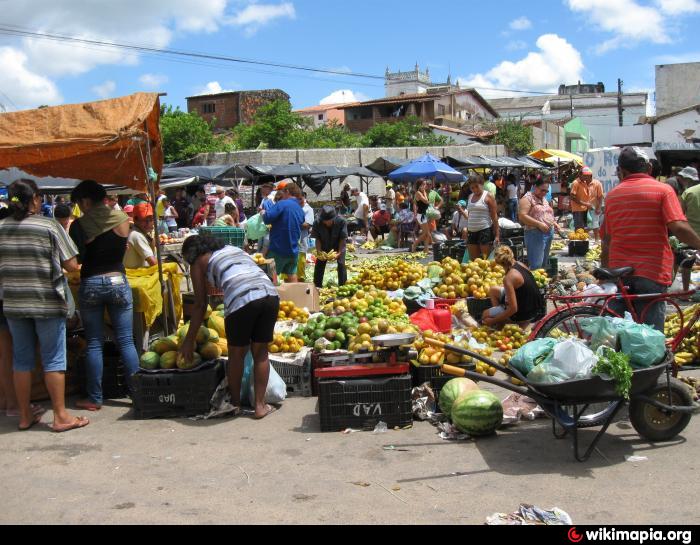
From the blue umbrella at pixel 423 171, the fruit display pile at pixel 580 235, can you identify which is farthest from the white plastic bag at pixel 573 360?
the blue umbrella at pixel 423 171

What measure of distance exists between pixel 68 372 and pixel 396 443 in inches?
133

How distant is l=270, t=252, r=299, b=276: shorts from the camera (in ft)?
34.2

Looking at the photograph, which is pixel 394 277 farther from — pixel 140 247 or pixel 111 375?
pixel 111 375

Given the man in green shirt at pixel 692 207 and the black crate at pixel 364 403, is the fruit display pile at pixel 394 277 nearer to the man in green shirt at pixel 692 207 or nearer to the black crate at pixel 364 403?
the man in green shirt at pixel 692 207

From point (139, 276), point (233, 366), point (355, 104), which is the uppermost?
point (355, 104)

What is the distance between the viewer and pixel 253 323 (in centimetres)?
586

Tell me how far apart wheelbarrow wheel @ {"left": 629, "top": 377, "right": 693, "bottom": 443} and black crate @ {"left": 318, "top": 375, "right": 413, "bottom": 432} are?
1.68 metres

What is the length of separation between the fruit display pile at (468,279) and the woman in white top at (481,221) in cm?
113

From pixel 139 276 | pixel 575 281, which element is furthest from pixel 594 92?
pixel 139 276

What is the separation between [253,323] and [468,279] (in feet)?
15.5

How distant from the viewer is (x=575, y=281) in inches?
458

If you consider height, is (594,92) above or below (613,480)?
above

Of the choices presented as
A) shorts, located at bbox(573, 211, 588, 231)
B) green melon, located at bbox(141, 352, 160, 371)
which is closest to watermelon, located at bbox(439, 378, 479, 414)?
green melon, located at bbox(141, 352, 160, 371)
